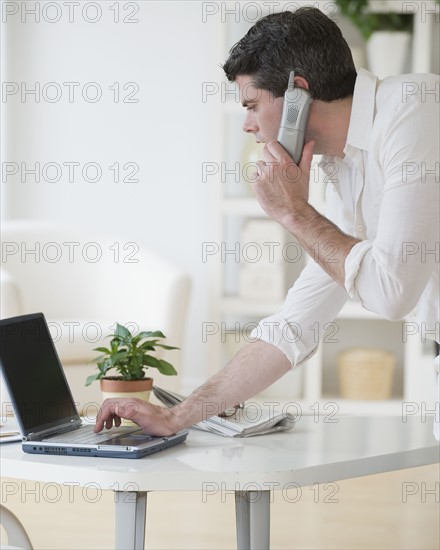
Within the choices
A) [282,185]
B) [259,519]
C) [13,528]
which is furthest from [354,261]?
[13,528]

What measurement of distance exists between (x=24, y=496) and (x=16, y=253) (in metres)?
1.33

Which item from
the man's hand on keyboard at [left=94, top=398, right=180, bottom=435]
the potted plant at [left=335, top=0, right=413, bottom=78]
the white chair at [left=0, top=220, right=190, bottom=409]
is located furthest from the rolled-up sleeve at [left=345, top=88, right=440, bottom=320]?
the potted plant at [left=335, top=0, right=413, bottom=78]

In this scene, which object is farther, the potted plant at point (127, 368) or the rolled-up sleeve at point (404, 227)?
the potted plant at point (127, 368)

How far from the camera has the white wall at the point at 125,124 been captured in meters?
4.98

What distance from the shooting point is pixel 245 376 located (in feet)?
6.24

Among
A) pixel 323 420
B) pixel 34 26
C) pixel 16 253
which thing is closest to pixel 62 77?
pixel 34 26

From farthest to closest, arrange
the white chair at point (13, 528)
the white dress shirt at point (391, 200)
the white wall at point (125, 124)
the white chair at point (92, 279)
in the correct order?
the white wall at point (125, 124)
the white chair at point (92, 279)
the white chair at point (13, 528)
the white dress shirt at point (391, 200)

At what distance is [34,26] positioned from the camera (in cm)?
502

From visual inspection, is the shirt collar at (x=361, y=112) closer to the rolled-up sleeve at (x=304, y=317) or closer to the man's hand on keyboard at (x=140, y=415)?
the rolled-up sleeve at (x=304, y=317)

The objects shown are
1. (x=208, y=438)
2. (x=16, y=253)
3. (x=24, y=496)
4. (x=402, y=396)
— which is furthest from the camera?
(x=402, y=396)

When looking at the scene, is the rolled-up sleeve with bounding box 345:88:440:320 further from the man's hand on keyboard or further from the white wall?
the white wall

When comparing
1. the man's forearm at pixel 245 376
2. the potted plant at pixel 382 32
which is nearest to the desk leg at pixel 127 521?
the man's forearm at pixel 245 376

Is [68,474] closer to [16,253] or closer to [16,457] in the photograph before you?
[16,457]

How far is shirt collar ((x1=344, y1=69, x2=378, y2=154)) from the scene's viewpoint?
177 centimetres
